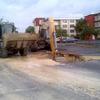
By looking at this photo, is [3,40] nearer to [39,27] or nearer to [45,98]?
[39,27]

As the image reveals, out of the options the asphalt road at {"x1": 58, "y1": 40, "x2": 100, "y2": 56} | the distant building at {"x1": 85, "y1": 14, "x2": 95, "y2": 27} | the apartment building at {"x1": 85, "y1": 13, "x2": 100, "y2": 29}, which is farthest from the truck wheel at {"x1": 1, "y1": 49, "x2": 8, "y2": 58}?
the distant building at {"x1": 85, "y1": 14, "x2": 95, "y2": 27}

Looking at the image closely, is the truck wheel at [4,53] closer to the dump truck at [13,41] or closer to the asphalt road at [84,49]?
the dump truck at [13,41]

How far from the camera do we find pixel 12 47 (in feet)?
95.4

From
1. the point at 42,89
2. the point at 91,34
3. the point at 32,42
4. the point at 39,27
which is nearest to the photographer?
the point at 42,89

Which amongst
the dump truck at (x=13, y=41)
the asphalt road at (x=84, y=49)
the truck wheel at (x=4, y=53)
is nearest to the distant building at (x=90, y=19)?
the asphalt road at (x=84, y=49)

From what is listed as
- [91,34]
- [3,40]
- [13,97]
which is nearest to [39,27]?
[3,40]

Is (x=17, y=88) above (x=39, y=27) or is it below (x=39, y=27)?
below

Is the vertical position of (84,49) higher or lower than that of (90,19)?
lower

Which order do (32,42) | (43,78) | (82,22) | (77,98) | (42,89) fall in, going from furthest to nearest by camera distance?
(82,22) < (32,42) < (43,78) < (42,89) < (77,98)

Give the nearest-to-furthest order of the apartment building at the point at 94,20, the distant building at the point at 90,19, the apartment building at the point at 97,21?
1. the apartment building at the point at 97,21
2. the apartment building at the point at 94,20
3. the distant building at the point at 90,19

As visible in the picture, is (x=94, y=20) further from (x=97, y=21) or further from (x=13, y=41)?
(x=13, y=41)

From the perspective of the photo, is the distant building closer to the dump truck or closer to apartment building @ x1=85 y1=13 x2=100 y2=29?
apartment building @ x1=85 y1=13 x2=100 y2=29

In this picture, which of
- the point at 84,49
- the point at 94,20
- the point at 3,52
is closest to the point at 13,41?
the point at 3,52

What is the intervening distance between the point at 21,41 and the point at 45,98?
18.6 m
